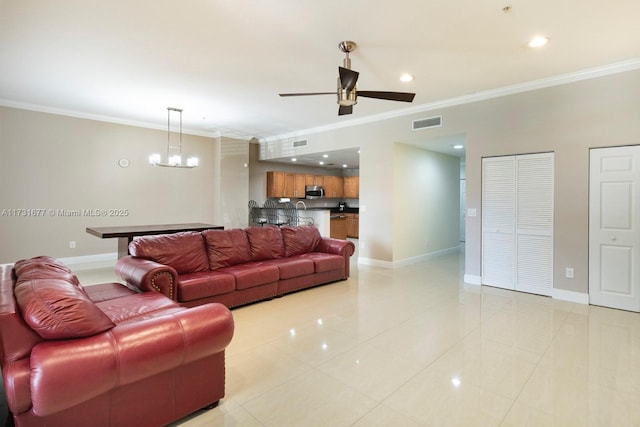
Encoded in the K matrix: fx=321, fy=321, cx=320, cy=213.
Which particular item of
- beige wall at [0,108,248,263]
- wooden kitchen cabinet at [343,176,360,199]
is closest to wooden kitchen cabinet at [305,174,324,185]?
wooden kitchen cabinet at [343,176,360,199]

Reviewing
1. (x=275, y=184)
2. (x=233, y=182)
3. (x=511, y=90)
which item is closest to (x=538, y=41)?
(x=511, y=90)

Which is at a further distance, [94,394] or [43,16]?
[43,16]

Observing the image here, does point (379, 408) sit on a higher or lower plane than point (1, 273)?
lower

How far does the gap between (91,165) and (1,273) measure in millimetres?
5091

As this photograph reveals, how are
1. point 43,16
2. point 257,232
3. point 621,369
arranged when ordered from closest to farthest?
point 621,369 → point 43,16 → point 257,232

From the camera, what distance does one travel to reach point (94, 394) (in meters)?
1.52

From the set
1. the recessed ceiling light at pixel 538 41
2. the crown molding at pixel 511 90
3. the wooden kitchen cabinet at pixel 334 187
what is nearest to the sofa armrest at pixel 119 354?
the recessed ceiling light at pixel 538 41

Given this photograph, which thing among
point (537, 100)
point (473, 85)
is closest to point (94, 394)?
point (473, 85)

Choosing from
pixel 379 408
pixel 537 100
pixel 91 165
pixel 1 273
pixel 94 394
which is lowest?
pixel 379 408

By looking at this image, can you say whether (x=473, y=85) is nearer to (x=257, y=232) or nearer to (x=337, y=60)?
(x=337, y=60)

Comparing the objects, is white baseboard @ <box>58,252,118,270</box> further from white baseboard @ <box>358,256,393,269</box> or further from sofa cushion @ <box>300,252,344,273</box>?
white baseboard @ <box>358,256,393,269</box>

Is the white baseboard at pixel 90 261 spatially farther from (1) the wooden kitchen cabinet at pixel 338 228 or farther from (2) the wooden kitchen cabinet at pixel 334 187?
(2) the wooden kitchen cabinet at pixel 334 187

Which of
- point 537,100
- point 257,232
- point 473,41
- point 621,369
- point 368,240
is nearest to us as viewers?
point 621,369

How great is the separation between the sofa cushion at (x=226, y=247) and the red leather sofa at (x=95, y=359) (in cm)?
205
